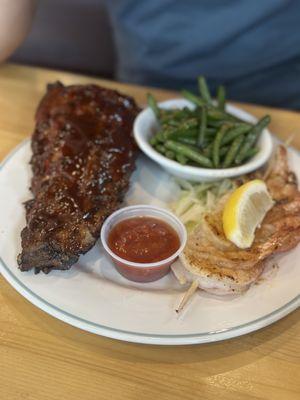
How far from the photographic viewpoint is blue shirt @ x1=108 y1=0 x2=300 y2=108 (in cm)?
285

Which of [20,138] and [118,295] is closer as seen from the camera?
[118,295]

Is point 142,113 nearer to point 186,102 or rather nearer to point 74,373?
point 186,102

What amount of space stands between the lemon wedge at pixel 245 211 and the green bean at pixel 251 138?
0.89 ft

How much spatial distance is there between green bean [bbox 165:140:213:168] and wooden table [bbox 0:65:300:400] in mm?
818

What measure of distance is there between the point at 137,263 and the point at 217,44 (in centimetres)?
168

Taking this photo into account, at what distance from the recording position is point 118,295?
5.83 ft

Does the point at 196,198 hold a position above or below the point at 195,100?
below

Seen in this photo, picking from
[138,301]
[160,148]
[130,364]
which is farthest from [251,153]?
[130,364]

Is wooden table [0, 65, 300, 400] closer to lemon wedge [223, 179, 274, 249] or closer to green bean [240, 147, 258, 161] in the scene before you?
lemon wedge [223, 179, 274, 249]

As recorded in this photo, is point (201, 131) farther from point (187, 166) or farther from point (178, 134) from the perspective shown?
point (187, 166)

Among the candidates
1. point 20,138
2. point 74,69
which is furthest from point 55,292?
point 74,69

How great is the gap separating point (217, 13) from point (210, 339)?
1.96m

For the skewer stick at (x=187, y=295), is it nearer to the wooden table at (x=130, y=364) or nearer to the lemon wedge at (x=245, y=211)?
the wooden table at (x=130, y=364)

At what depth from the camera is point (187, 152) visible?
2316 mm
